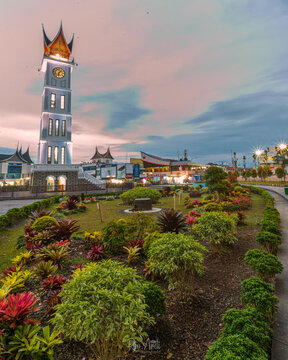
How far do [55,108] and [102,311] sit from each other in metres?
43.8

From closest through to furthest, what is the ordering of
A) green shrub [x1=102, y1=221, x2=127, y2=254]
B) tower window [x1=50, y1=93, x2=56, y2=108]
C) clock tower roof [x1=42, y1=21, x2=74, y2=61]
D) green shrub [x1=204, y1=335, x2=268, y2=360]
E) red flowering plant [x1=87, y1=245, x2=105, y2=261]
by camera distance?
1. green shrub [x1=204, y1=335, x2=268, y2=360]
2. red flowering plant [x1=87, y1=245, x2=105, y2=261]
3. green shrub [x1=102, y1=221, x2=127, y2=254]
4. tower window [x1=50, y1=93, x2=56, y2=108]
5. clock tower roof [x1=42, y1=21, x2=74, y2=61]

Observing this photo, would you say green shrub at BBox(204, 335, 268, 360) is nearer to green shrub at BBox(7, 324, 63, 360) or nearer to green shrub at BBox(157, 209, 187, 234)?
green shrub at BBox(7, 324, 63, 360)

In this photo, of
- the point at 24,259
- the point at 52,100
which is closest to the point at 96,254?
the point at 24,259

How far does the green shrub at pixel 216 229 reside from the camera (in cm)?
659

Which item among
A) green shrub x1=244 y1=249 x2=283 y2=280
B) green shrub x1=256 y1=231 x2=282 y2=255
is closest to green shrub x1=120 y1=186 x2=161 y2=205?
green shrub x1=256 y1=231 x2=282 y2=255

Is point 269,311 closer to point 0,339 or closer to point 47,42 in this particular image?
point 0,339

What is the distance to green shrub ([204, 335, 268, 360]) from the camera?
2.09 meters

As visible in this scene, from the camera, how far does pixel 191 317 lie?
3725mm

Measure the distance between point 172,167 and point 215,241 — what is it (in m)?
65.8

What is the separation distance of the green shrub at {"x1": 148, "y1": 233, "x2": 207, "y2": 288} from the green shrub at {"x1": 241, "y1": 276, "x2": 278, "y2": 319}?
954 mm

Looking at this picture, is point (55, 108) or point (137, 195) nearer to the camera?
point (137, 195)

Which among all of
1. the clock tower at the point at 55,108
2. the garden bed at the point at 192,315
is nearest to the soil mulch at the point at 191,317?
the garden bed at the point at 192,315

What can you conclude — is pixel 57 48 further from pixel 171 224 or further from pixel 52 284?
pixel 52 284

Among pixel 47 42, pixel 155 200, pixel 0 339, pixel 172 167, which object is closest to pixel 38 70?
pixel 47 42
